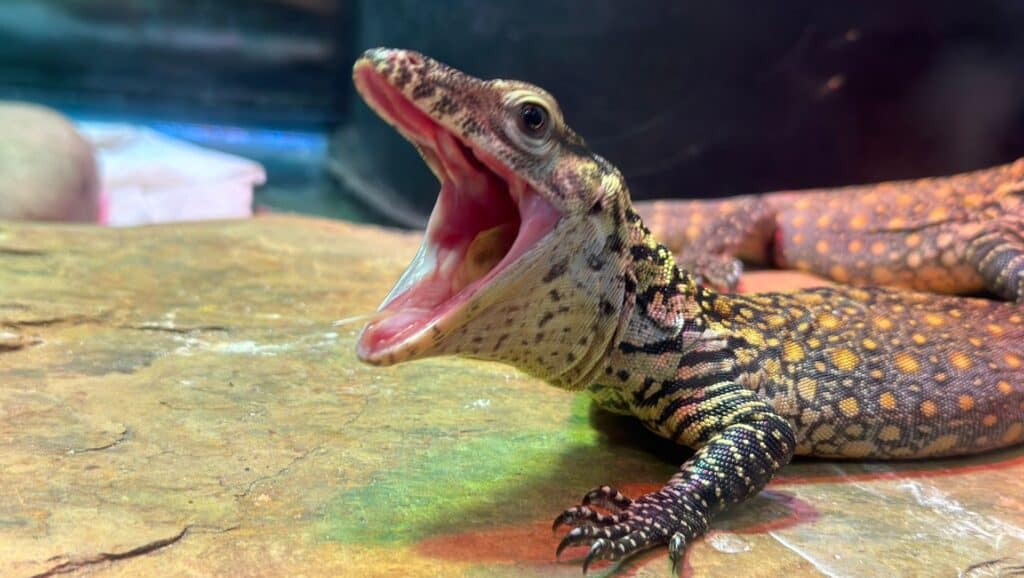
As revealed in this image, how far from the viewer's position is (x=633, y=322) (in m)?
3.34

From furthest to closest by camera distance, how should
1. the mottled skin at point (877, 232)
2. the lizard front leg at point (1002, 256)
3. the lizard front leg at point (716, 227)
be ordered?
the lizard front leg at point (716, 227) < the mottled skin at point (877, 232) < the lizard front leg at point (1002, 256)

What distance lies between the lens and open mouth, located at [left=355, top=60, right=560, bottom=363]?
2688mm

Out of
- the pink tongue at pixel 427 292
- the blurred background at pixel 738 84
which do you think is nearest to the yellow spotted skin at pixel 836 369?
the pink tongue at pixel 427 292

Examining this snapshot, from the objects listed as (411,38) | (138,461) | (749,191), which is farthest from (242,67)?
(138,461)

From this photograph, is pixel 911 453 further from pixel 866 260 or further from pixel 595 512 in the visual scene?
pixel 866 260

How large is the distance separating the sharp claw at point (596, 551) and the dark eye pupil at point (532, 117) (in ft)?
4.39

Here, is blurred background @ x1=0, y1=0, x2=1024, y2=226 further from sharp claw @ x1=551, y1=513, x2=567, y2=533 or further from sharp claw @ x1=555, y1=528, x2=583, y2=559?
sharp claw @ x1=555, y1=528, x2=583, y2=559

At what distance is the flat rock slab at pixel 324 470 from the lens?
263 centimetres

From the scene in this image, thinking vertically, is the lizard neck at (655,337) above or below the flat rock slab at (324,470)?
above

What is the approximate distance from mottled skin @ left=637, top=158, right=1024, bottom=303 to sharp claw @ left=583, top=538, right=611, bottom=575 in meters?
3.84

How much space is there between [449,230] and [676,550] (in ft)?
4.33

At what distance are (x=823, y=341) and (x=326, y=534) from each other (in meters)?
2.35

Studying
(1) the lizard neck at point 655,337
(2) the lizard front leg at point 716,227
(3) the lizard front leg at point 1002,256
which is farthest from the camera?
(2) the lizard front leg at point 716,227

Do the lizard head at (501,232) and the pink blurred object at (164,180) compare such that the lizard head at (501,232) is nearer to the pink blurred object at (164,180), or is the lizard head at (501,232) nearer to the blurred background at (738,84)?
the blurred background at (738,84)
